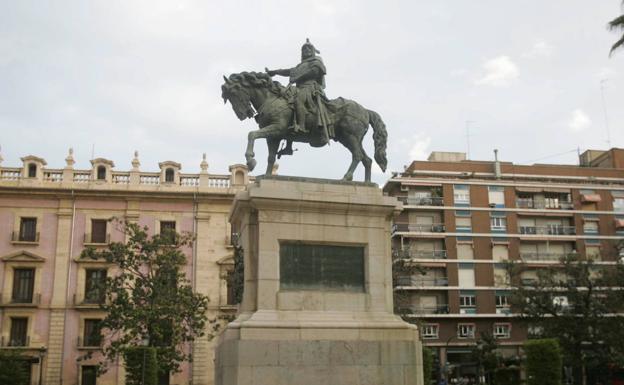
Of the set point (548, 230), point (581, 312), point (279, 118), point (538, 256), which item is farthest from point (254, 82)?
point (548, 230)

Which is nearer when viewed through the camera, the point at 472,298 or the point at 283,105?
the point at 283,105

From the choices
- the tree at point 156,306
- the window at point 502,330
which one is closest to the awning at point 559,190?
the window at point 502,330

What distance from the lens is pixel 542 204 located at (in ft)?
210

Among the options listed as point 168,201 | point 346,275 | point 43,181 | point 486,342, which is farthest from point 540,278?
point 346,275

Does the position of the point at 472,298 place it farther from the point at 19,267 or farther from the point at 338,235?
the point at 338,235

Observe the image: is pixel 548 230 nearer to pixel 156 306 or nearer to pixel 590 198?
pixel 590 198

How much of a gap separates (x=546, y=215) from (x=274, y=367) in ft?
180

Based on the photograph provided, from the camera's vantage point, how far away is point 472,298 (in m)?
60.2

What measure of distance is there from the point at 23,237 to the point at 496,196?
39114 millimetres

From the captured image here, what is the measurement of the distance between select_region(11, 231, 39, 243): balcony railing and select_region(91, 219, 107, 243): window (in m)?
3.67

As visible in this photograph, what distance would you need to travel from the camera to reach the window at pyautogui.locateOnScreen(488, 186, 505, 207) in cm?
6284

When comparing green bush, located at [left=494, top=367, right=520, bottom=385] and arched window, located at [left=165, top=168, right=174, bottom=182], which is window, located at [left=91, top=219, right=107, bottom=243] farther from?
green bush, located at [left=494, top=367, right=520, bottom=385]

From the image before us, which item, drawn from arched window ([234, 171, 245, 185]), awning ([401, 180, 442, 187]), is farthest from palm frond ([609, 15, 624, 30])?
awning ([401, 180, 442, 187])

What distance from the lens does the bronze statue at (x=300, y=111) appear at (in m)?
15.5
